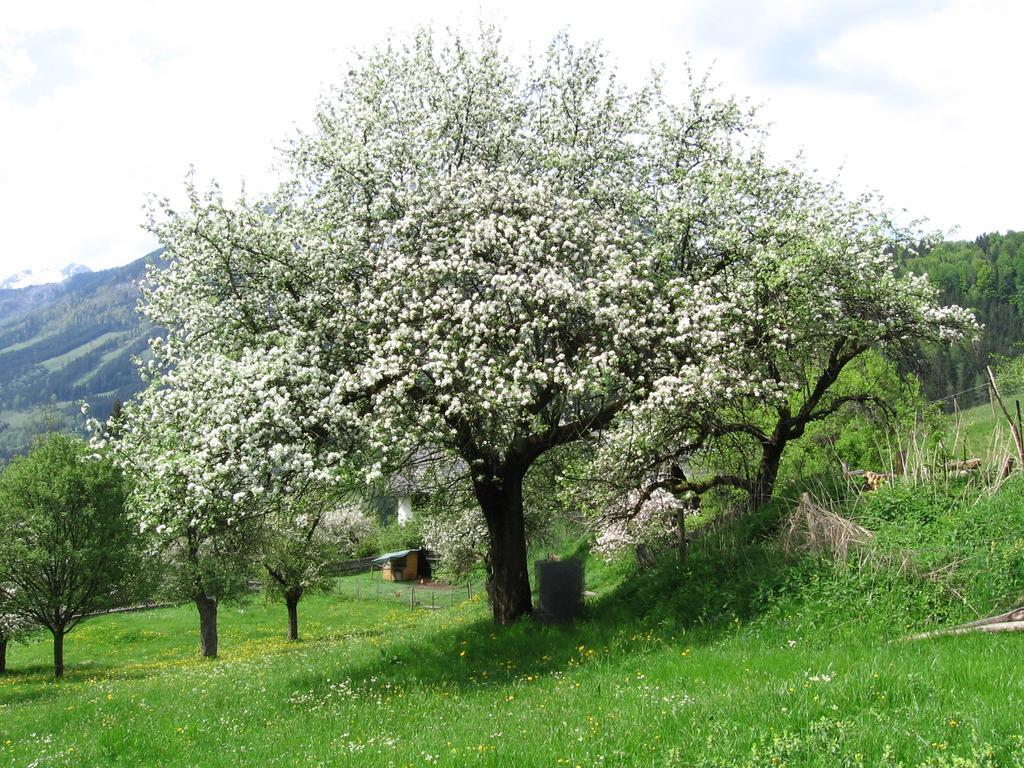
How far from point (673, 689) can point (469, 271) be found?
9323 millimetres

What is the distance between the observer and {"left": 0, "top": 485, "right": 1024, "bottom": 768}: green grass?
23.3 ft

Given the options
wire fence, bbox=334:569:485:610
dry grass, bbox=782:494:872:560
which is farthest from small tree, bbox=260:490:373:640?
dry grass, bbox=782:494:872:560

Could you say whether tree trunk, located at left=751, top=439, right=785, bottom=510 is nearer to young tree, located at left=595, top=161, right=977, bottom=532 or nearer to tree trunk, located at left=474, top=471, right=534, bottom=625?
young tree, located at left=595, top=161, right=977, bottom=532

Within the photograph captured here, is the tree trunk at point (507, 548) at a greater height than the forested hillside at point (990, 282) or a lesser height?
lesser

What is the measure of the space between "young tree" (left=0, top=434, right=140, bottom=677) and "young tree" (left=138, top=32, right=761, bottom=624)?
15474 millimetres

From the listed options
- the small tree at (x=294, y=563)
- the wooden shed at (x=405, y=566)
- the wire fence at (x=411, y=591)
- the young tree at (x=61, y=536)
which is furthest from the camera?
the wooden shed at (x=405, y=566)

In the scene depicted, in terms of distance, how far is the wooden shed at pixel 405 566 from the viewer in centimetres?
8781

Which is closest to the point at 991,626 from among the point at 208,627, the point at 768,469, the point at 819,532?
the point at 819,532

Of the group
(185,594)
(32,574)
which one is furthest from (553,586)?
(185,594)

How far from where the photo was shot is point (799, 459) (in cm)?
3500

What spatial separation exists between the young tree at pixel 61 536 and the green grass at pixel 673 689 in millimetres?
9658

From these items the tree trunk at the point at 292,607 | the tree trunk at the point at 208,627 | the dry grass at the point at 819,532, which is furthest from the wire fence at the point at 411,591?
the dry grass at the point at 819,532

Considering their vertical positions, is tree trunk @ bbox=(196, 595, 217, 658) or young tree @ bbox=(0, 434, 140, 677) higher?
young tree @ bbox=(0, 434, 140, 677)

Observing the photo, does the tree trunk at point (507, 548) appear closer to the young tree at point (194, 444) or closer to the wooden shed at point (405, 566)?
the young tree at point (194, 444)
